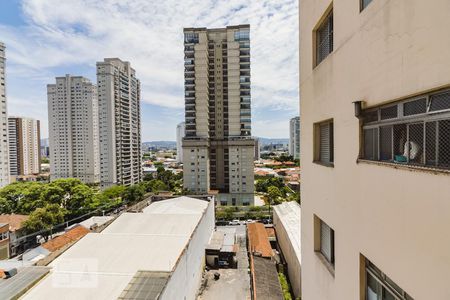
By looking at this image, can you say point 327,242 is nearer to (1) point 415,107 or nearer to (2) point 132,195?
(1) point 415,107

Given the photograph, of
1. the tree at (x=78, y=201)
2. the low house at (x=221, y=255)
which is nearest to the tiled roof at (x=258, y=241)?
the low house at (x=221, y=255)

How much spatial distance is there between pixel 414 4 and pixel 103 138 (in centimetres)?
5682

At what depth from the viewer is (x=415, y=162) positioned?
84.4 inches

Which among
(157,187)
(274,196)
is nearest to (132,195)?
(157,187)

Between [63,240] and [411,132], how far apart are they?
27.2m

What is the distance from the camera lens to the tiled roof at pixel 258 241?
69.1 feet

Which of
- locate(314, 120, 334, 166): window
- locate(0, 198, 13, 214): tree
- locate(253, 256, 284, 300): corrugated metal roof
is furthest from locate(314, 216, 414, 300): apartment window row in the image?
locate(0, 198, 13, 214): tree

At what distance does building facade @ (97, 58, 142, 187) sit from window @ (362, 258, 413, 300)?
55.2 meters

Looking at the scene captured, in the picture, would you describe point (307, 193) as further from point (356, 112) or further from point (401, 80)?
point (401, 80)

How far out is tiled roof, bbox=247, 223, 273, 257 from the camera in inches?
829

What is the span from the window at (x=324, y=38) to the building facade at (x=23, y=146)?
3661 inches

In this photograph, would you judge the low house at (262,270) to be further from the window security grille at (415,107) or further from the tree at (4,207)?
the tree at (4,207)

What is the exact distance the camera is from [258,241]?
930 inches

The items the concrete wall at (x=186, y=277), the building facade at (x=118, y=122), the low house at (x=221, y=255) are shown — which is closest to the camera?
the concrete wall at (x=186, y=277)
